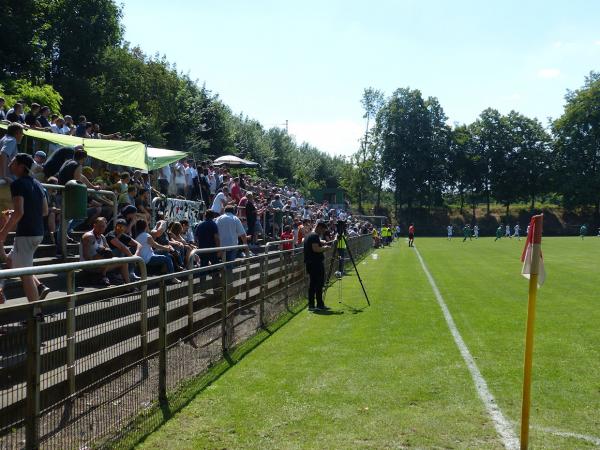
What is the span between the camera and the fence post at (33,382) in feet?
15.3

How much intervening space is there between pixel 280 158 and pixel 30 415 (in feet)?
259

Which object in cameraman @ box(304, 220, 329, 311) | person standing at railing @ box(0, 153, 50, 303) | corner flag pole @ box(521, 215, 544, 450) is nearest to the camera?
corner flag pole @ box(521, 215, 544, 450)

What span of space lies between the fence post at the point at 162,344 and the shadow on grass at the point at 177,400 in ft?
0.46

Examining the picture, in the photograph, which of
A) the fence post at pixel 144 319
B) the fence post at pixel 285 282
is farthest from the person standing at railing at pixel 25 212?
the fence post at pixel 285 282

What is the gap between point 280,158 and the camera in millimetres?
83062

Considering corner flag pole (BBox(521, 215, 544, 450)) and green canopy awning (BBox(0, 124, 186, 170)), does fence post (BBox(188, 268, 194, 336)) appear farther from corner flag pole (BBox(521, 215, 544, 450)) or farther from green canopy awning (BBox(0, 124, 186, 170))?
green canopy awning (BBox(0, 124, 186, 170))

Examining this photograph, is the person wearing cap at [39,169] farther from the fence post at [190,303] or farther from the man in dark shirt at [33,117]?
the fence post at [190,303]

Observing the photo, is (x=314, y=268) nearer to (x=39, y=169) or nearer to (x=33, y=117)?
(x=39, y=169)

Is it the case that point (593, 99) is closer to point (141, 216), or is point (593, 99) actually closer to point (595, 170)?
point (595, 170)

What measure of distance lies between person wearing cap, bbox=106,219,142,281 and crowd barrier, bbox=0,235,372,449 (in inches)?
59.5

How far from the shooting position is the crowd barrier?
4660mm

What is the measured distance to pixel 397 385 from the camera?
7.63 metres

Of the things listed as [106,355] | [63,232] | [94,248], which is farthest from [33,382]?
[63,232]

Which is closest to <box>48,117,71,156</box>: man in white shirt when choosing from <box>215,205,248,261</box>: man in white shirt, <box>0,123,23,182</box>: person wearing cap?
<box>215,205,248,261</box>: man in white shirt
